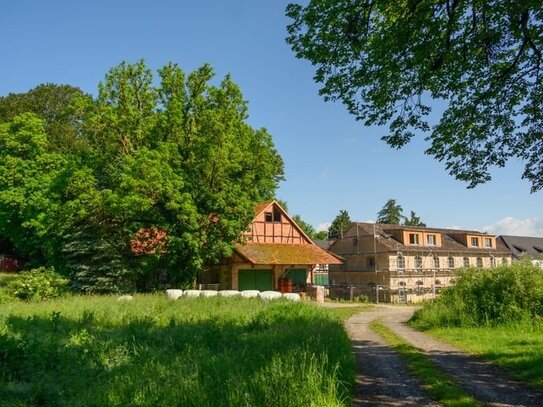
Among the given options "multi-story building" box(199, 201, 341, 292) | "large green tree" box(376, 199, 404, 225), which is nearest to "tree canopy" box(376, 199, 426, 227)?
"large green tree" box(376, 199, 404, 225)

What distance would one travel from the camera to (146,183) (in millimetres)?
26250

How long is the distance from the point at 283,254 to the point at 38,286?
18.6 meters

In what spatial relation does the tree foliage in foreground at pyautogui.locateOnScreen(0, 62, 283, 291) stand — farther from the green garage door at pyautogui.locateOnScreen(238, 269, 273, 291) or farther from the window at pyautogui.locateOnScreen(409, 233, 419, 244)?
the window at pyautogui.locateOnScreen(409, 233, 419, 244)

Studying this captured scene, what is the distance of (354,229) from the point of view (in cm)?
5344

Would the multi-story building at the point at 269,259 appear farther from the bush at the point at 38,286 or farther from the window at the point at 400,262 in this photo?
the bush at the point at 38,286

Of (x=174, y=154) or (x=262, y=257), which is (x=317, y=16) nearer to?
(x=174, y=154)

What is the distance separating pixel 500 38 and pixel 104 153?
26089 millimetres

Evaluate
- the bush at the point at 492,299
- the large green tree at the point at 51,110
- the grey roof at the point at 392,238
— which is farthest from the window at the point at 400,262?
the large green tree at the point at 51,110

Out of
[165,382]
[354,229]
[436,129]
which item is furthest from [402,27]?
[354,229]

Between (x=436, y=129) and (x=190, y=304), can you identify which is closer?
(x=436, y=129)

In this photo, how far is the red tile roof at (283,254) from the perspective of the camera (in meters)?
36.1

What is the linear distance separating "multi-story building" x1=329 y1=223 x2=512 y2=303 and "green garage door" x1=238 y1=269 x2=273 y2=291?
11.0 m

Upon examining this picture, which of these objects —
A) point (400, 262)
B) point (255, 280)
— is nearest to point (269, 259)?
point (255, 280)

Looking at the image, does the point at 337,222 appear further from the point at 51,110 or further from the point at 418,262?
the point at 51,110
